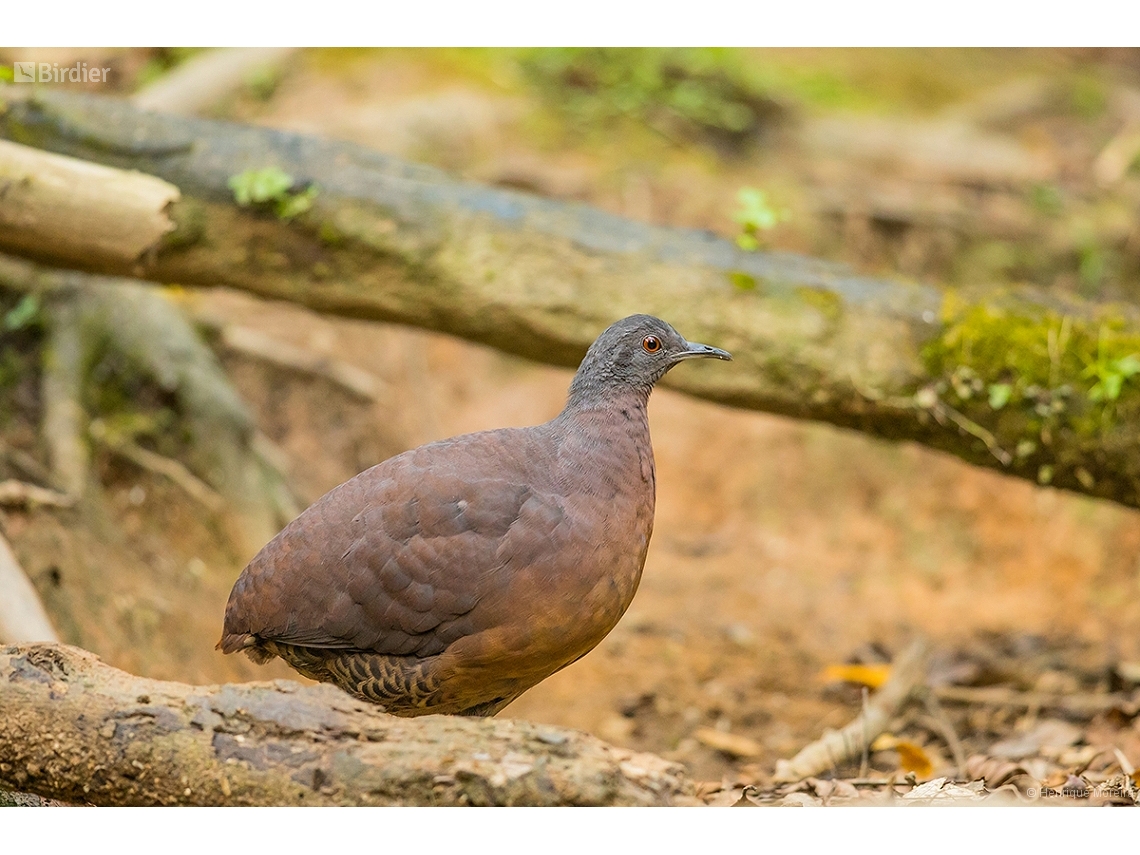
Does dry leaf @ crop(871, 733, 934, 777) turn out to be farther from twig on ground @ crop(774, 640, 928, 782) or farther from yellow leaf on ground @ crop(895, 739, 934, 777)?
twig on ground @ crop(774, 640, 928, 782)

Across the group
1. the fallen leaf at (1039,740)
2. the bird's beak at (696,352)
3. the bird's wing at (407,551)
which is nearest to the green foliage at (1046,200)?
the fallen leaf at (1039,740)

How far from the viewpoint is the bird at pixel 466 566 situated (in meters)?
3.62

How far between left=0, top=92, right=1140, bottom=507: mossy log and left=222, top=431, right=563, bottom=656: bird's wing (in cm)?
170

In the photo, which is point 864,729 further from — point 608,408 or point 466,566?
point 466,566

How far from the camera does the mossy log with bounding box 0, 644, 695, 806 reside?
2941mm

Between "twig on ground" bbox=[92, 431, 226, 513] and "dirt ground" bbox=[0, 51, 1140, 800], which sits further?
"twig on ground" bbox=[92, 431, 226, 513]

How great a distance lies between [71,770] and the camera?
10.5ft

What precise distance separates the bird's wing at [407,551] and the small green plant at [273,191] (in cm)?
198

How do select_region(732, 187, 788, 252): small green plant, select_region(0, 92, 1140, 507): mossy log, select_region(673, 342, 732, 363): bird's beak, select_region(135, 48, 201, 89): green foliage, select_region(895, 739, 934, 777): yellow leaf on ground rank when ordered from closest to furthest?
select_region(673, 342, 732, 363): bird's beak < select_region(895, 739, 934, 777): yellow leaf on ground < select_region(0, 92, 1140, 507): mossy log < select_region(732, 187, 788, 252): small green plant < select_region(135, 48, 201, 89): green foliage

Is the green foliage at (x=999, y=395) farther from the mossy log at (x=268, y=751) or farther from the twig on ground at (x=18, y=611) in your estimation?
the twig on ground at (x=18, y=611)

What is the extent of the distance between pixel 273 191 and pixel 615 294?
181 cm

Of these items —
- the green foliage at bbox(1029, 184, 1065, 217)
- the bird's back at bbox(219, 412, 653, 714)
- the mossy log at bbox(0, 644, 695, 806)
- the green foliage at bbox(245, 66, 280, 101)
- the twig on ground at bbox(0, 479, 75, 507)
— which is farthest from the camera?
the green foliage at bbox(1029, 184, 1065, 217)

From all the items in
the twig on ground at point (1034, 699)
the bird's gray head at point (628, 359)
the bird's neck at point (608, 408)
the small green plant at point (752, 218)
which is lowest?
the twig on ground at point (1034, 699)

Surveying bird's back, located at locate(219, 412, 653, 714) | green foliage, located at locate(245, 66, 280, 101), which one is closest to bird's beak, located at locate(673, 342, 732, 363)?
bird's back, located at locate(219, 412, 653, 714)
